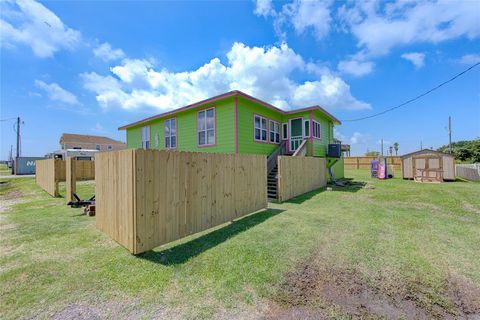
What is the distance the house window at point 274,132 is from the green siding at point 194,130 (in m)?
3.50

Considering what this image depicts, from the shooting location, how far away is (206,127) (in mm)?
11875

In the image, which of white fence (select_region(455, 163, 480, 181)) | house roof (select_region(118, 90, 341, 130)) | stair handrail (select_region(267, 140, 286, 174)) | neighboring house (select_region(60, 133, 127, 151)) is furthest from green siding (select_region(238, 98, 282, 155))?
neighboring house (select_region(60, 133, 127, 151))

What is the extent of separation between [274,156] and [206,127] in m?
4.30

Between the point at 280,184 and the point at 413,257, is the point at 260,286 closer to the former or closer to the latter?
the point at 413,257

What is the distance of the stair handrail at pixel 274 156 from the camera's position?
11.6 meters

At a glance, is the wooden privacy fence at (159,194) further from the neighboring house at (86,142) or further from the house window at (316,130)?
the neighboring house at (86,142)

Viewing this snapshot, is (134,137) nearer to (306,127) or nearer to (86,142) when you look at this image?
(306,127)

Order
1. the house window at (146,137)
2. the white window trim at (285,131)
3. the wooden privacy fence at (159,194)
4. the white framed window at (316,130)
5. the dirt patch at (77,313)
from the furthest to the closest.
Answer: the house window at (146,137) → the white window trim at (285,131) → the white framed window at (316,130) → the wooden privacy fence at (159,194) → the dirt patch at (77,313)

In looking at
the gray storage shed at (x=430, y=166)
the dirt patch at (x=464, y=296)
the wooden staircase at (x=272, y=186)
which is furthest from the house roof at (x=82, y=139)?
the dirt patch at (x=464, y=296)

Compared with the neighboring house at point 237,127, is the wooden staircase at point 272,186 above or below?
below

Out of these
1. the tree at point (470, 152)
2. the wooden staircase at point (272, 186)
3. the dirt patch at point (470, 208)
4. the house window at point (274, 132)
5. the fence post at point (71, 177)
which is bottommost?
the dirt patch at point (470, 208)

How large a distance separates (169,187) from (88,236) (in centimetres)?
242

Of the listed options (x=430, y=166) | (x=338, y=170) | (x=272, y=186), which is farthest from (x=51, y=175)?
(x=430, y=166)

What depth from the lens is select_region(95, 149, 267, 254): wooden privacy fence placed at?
3648 mm
